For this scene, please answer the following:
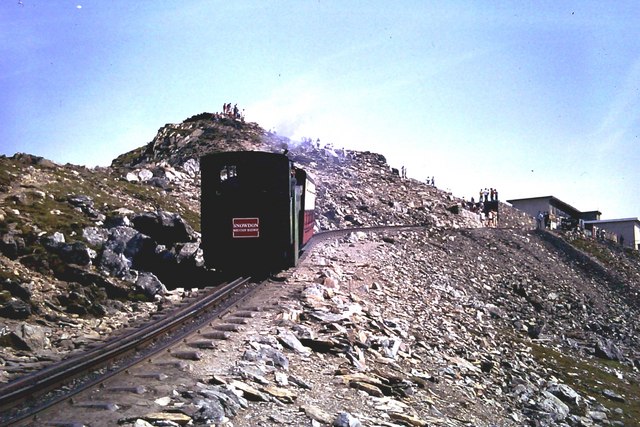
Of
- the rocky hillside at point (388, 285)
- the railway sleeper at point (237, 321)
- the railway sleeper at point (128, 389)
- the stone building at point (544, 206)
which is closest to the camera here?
the railway sleeper at point (128, 389)

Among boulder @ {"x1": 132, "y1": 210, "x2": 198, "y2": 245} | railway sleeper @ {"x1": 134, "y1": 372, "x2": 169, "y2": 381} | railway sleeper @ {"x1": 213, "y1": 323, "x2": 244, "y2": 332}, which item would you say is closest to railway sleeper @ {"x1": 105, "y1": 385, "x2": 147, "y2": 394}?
railway sleeper @ {"x1": 134, "y1": 372, "x2": 169, "y2": 381}

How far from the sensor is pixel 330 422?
274 inches

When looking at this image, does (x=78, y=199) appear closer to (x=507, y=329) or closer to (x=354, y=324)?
(x=354, y=324)

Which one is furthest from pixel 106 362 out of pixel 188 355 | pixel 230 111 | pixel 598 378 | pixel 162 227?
pixel 230 111

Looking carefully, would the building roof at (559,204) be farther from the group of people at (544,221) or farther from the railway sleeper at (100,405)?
the railway sleeper at (100,405)

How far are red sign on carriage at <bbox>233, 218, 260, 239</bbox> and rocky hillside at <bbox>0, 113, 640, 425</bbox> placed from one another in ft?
7.59

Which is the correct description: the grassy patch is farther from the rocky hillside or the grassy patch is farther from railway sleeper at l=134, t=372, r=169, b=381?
railway sleeper at l=134, t=372, r=169, b=381

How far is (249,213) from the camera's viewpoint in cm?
1577

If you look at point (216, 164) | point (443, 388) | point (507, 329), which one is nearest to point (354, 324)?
point (443, 388)

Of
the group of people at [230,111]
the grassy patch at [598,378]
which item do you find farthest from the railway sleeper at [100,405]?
the group of people at [230,111]

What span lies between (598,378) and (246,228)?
47.7 feet

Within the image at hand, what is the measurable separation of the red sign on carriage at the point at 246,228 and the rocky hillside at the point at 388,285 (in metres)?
2.31

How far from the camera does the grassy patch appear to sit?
15.7m

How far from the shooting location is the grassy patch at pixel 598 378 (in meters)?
15.7
